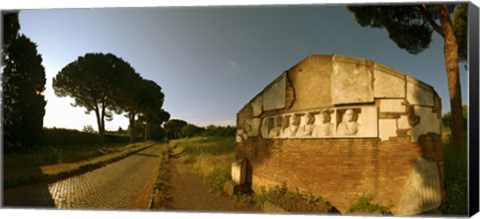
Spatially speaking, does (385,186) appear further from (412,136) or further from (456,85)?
(456,85)

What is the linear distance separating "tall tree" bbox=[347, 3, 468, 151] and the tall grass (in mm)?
4222

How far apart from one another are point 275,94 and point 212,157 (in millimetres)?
3748

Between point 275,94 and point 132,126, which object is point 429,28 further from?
point 132,126

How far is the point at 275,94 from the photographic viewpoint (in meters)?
6.09

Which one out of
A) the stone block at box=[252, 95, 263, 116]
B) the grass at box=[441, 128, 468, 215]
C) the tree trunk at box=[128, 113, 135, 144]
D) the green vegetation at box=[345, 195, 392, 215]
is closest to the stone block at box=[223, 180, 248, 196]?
the stone block at box=[252, 95, 263, 116]

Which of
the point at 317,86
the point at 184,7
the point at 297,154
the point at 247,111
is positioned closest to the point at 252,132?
the point at 247,111

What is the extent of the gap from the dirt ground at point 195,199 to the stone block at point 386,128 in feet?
8.25

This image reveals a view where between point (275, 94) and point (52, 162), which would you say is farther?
point (52, 162)

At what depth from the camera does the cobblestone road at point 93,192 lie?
630cm

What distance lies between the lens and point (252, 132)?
6746 mm

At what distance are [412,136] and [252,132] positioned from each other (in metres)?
3.01

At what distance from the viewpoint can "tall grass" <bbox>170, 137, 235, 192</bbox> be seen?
7.66 metres

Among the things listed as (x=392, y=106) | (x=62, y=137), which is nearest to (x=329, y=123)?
(x=392, y=106)

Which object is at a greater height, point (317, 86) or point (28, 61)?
point (28, 61)
